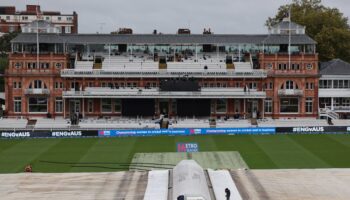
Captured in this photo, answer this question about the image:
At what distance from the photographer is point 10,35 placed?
4163 inches

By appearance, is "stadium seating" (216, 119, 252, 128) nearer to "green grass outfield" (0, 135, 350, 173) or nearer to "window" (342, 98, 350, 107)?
"green grass outfield" (0, 135, 350, 173)

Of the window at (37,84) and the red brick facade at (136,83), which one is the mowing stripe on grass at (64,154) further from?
the window at (37,84)

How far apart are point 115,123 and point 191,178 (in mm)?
30710

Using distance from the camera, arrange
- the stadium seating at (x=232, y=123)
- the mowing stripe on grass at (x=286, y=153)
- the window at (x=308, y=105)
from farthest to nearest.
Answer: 1. the window at (x=308, y=105)
2. the stadium seating at (x=232, y=123)
3. the mowing stripe on grass at (x=286, y=153)

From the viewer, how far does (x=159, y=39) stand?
74250mm

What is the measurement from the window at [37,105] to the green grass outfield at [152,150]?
12.2 meters

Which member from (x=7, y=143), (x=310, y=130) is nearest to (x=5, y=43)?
(x=7, y=143)

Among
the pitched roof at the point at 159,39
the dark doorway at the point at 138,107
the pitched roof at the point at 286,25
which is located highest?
the pitched roof at the point at 286,25

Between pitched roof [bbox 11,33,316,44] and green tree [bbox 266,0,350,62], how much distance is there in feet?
42.8

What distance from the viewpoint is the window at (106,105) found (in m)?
69.4

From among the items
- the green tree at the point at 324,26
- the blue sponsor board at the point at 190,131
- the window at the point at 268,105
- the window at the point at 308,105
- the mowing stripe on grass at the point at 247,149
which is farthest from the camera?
the green tree at the point at 324,26

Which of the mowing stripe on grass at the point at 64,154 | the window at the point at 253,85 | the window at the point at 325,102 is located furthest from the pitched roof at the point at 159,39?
the mowing stripe on grass at the point at 64,154

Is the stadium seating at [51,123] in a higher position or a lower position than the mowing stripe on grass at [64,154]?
higher

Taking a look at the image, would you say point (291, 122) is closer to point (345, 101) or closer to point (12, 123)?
point (345, 101)
